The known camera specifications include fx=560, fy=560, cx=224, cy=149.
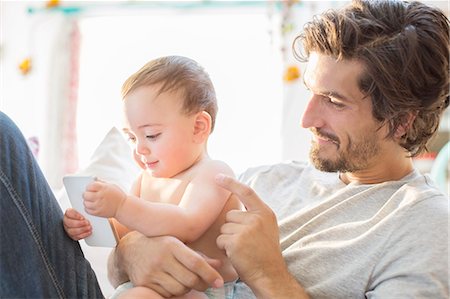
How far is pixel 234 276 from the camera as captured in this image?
131cm

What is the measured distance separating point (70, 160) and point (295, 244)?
3.21 m

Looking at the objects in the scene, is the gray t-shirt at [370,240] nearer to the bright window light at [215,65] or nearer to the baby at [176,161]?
the baby at [176,161]

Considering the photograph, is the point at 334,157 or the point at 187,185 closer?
the point at 187,185

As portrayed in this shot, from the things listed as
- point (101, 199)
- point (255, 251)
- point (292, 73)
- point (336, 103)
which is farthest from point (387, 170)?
point (292, 73)

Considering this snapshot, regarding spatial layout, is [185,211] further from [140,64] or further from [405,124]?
[140,64]

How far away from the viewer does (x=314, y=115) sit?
1.42 metres

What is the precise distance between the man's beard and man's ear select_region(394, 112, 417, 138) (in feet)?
0.25

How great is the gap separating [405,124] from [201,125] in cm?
53

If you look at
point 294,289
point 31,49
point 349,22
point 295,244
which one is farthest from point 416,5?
point 31,49

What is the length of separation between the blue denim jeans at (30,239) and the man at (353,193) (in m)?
0.13

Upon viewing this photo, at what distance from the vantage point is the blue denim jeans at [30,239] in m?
1.02

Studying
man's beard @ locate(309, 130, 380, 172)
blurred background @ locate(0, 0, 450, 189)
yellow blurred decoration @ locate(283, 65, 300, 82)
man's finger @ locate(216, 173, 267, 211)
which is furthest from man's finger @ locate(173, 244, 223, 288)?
yellow blurred decoration @ locate(283, 65, 300, 82)

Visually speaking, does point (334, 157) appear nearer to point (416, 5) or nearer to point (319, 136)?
point (319, 136)

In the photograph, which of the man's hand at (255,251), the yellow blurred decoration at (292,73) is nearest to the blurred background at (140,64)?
the yellow blurred decoration at (292,73)
